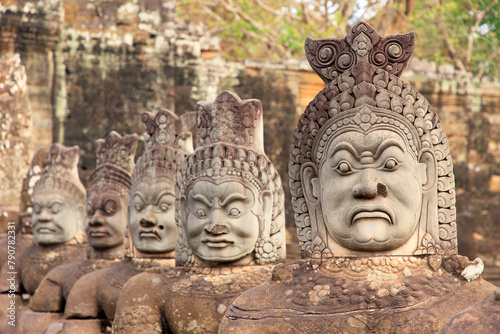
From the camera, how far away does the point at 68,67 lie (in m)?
10.9

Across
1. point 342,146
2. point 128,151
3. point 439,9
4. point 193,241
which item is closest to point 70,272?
point 128,151

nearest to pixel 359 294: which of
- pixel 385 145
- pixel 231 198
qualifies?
pixel 385 145

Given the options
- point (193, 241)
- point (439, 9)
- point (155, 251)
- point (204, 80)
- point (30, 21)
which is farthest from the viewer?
point (439, 9)

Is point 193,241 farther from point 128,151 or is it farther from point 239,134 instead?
point 128,151

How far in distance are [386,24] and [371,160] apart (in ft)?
38.9

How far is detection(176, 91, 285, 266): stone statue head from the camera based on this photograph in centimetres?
444

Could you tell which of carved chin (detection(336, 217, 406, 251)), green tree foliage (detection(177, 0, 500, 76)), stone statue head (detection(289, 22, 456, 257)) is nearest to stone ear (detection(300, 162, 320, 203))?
Answer: stone statue head (detection(289, 22, 456, 257))

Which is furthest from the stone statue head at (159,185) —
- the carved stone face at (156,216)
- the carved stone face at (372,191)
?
the carved stone face at (372,191)

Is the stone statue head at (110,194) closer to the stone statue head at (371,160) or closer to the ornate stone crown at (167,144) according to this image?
the ornate stone crown at (167,144)

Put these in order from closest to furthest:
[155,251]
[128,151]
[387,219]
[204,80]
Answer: [387,219] < [155,251] < [128,151] < [204,80]

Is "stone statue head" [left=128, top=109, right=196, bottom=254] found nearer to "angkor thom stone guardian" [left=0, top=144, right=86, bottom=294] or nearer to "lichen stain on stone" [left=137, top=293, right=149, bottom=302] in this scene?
"lichen stain on stone" [left=137, top=293, right=149, bottom=302]

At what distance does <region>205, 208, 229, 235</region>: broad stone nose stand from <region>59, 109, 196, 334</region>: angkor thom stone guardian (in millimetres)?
1102

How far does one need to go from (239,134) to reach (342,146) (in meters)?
1.30

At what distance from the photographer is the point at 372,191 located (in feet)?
11.0
